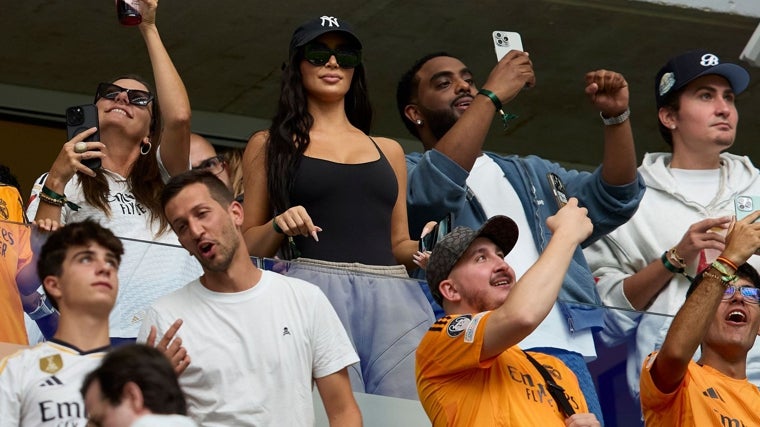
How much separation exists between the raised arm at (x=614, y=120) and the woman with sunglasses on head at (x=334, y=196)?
870 millimetres

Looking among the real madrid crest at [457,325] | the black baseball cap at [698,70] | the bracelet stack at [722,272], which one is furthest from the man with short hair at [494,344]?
the black baseball cap at [698,70]

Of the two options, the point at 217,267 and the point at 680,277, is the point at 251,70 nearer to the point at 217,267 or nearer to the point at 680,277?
the point at 680,277

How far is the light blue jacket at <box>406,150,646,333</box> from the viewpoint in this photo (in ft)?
23.4

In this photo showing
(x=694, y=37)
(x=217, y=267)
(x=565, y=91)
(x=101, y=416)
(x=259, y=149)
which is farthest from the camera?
(x=565, y=91)

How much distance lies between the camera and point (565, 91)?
38.5 feet

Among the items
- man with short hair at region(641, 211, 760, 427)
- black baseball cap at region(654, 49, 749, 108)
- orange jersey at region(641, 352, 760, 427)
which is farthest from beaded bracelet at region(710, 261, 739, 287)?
black baseball cap at region(654, 49, 749, 108)

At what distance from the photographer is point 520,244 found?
23.7 ft

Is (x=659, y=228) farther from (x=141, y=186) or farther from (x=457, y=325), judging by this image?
(x=141, y=186)

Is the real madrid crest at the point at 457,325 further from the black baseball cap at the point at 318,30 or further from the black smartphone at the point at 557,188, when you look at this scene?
the black baseball cap at the point at 318,30

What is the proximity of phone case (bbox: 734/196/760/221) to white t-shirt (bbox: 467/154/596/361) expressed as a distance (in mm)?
764

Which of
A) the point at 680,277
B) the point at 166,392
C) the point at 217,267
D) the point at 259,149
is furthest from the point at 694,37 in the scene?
the point at 166,392

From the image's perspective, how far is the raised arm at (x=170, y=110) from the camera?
691 cm

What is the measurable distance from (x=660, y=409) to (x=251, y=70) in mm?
5474

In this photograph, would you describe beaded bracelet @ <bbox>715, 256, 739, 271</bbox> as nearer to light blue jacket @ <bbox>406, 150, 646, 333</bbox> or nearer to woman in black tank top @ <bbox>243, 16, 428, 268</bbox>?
light blue jacket @ <bbox>406, 150, 646, 333</bbox>
